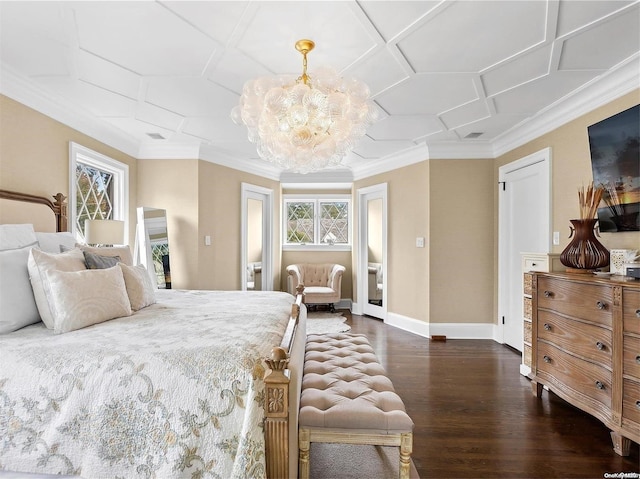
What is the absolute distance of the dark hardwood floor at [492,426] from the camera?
6.04 feet

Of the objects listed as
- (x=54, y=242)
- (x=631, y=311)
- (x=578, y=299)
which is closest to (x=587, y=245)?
(x=578, y=299)

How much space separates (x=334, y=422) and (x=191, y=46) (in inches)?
96.7

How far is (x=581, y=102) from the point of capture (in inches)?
112

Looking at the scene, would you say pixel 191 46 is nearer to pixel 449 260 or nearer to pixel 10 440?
pixel 10 440

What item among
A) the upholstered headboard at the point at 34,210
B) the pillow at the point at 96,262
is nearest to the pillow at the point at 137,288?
the pillow at the point at 96,262

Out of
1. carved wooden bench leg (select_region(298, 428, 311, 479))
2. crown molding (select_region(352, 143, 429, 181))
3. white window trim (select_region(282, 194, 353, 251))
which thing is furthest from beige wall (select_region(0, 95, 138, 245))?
crown molding (select_region(352, 143, 429, 181))

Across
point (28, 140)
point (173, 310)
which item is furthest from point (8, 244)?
point (28, 140)

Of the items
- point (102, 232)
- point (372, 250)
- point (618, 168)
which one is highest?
point (618, 168)

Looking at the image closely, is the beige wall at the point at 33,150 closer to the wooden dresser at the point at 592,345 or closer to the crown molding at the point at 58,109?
the crown molding at the point at 58,109

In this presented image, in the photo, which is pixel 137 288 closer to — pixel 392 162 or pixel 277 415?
pixel 277 415

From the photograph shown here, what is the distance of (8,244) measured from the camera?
1898mm

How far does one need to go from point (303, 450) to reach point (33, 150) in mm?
3249

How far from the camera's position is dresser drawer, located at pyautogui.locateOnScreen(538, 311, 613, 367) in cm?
205

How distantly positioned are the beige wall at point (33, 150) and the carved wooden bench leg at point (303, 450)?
292 centimetres
